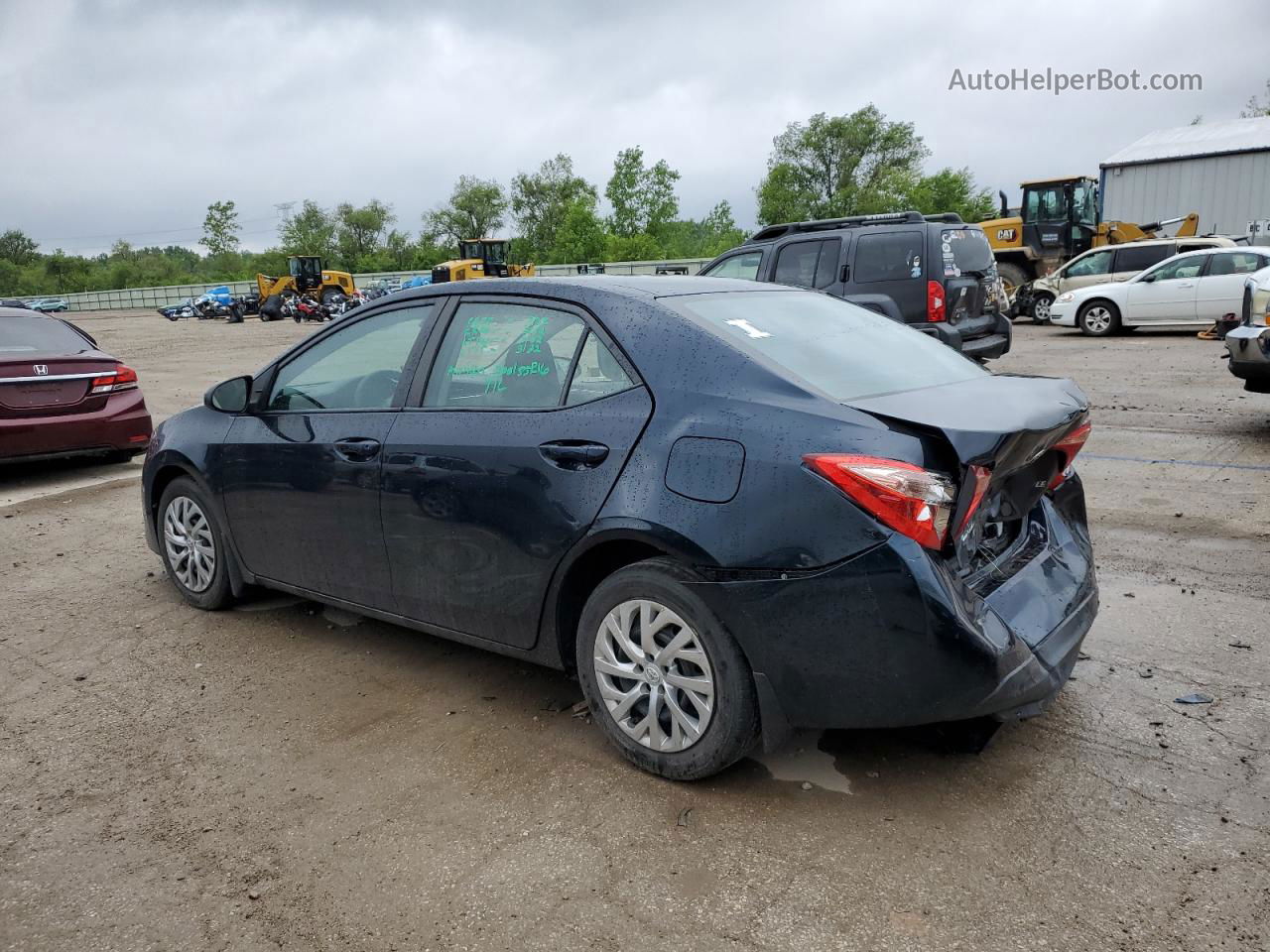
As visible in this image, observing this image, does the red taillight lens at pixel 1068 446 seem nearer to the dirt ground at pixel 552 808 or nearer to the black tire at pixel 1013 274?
the dirt ground at pixel 552 808

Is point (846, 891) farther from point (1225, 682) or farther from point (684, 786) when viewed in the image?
point (1225, 682)

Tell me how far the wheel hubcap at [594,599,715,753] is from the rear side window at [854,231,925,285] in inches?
333

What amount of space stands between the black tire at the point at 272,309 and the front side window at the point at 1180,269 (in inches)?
1495

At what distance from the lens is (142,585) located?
5.44 metres

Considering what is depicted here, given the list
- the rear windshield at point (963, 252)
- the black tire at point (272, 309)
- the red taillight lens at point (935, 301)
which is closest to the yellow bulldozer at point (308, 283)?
the black tire at point (272, 309)

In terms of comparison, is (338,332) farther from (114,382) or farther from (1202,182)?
(1202,182)

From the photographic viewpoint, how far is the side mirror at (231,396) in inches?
180

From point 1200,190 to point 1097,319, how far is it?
23355mm

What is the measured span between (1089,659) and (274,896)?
10.1 feet

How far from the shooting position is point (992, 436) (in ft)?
9.13

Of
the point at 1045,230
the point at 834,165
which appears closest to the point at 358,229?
the point at 834,165

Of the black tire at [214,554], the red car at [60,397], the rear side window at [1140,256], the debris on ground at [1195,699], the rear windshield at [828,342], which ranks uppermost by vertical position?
the rear side window at [1140,256]

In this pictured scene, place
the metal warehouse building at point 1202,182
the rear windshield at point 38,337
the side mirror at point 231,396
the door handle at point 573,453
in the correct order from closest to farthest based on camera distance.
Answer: the door handle at point 573,453
the side mirror at point 231,396
the rear windshield at point 38,337
the metal warehouse building at point 1202,182

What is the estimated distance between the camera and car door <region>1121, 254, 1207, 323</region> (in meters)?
17.2
